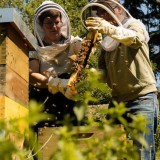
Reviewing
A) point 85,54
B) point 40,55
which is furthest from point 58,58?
point 85,54

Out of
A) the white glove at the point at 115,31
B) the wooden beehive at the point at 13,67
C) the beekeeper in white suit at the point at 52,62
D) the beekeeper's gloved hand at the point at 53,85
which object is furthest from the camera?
the beekeeper in white suit at the point at 52,62

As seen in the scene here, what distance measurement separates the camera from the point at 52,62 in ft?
11.6

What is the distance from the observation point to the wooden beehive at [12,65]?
2.43 metres

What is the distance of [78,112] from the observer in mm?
588

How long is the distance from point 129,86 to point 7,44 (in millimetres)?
922

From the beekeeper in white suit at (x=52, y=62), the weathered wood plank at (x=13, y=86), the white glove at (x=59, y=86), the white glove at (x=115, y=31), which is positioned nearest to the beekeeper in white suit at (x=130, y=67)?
the white glove at (x=115, y=31)

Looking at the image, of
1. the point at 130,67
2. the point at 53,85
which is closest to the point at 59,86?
the point at 53,85

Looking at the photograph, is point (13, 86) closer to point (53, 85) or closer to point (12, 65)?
point (12, 65)

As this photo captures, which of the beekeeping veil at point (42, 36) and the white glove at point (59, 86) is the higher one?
the beekeeping veil at point (42, 36)

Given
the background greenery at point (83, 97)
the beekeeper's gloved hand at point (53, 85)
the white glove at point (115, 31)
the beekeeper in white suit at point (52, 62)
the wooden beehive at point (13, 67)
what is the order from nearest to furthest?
the background greenery at point (83, 97)
the wooden beehive at point (13, 67)
the white glove at point (115, 31)
the beekeeper's gloved hand at point (53, 85)
the beekeeper in white suit at point (52, 62)

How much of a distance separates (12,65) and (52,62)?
3.17ft

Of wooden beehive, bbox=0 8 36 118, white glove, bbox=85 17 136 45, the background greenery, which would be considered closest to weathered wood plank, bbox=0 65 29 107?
wooden beehive, bbox=0 8 36 118

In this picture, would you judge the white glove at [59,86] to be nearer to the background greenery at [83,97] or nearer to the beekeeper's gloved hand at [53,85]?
the beekeeper's gloved hand at [53,85]

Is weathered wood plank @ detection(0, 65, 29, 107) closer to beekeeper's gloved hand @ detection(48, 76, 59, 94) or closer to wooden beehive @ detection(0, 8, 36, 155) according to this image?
wooden beehive @ detection(0, 8, 36, 155)
